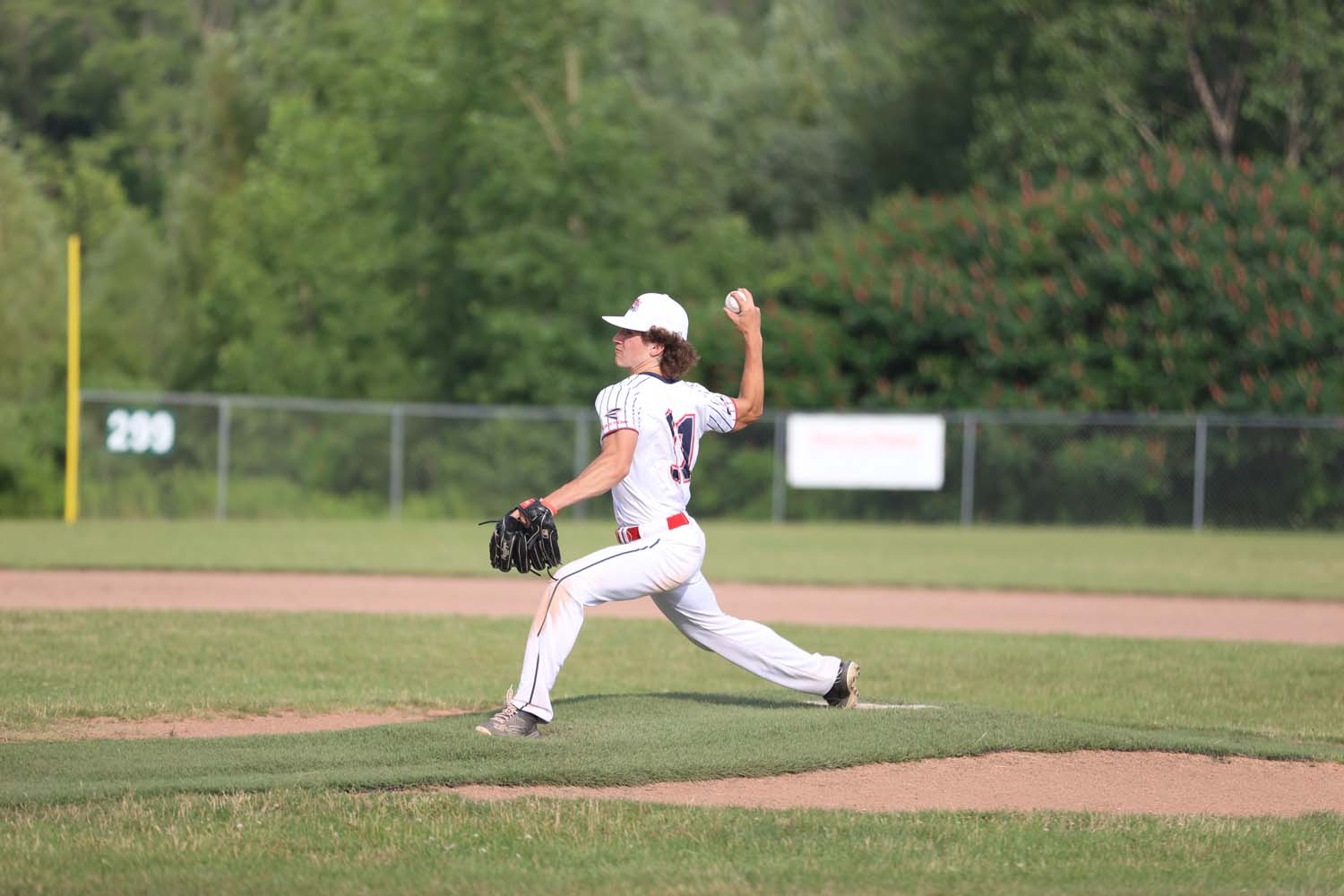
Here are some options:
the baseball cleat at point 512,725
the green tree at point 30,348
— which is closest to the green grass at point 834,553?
the green tree at point 30,348

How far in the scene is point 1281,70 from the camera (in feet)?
115

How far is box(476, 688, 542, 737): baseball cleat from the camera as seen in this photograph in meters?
7.17

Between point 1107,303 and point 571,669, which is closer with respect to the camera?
point 571,669

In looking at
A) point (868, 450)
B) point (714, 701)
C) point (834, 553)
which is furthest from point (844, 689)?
point (868, 450)

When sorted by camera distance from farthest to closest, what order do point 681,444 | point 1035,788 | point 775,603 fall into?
1. point 775,603
2. point 681,444
3. point 1035,788

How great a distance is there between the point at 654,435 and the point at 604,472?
39 centimetres

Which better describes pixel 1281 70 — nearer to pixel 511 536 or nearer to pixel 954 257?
pixel 954 257

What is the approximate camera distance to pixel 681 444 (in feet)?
23.8

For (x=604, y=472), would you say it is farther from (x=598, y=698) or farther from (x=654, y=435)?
(x=598, y=698)

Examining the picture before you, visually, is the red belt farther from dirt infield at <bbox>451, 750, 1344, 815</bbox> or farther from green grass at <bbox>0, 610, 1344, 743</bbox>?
green grass at <bbox>0, 610, 1344, 743</bbox>

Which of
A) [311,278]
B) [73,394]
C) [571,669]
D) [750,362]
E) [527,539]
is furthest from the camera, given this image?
[311,278]

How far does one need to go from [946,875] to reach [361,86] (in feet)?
123

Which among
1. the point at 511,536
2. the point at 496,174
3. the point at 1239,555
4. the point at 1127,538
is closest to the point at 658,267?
the point at 496,174

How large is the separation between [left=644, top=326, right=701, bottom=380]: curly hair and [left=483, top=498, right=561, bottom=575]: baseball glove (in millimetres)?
863
